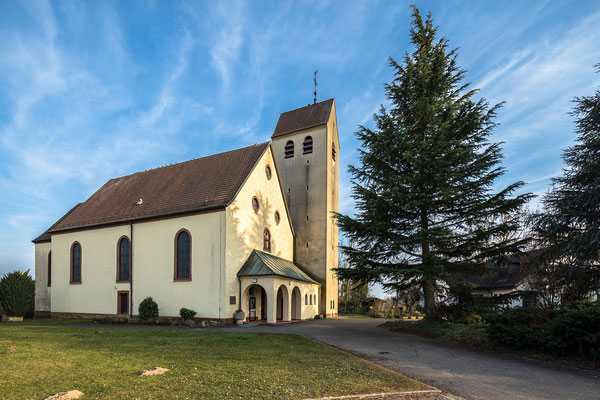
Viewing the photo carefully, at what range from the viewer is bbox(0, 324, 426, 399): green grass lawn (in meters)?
6.38

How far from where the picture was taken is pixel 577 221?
13648 mm

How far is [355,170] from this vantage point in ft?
63.0

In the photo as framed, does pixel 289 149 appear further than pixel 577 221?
Yes

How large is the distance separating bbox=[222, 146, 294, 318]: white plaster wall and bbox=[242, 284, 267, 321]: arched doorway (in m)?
1.36

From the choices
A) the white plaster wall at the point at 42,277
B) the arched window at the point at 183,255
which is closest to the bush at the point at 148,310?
the arched window at the point at 183,255

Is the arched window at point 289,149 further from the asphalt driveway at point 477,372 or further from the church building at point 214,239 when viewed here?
the asphalt driveway at point 477,372

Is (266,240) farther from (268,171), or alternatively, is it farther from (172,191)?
(172,191)

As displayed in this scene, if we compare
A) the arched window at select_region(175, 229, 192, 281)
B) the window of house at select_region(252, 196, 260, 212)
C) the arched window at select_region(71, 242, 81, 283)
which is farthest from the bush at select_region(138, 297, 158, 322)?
the window of house at select_region(252, 196, 260, 212)

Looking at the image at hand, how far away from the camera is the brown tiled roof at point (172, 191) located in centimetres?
2333

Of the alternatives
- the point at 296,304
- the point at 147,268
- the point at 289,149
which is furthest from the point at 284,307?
the point at 289,149

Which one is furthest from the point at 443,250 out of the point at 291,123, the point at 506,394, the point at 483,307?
the point at 291,123

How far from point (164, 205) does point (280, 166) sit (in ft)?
37.4

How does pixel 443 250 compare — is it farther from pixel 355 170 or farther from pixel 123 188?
pixel 123 188

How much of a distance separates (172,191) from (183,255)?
194 inches
